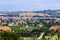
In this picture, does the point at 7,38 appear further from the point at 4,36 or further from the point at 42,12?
the point at 42,12

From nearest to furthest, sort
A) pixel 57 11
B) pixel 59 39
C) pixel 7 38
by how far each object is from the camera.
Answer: pixel 7 38 < pixel 59 39 < pixel 57 11

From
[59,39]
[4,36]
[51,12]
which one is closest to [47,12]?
[51,12]

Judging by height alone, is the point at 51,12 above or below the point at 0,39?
below

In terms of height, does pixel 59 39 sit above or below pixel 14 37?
below

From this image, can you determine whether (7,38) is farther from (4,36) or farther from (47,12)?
(47,12)

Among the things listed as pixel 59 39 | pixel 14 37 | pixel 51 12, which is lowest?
pixel 51 12

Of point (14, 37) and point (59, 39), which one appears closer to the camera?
point (14, 37)

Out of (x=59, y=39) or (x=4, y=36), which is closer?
(x=4, y=36)

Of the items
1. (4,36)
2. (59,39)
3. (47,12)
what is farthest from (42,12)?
(4,36)

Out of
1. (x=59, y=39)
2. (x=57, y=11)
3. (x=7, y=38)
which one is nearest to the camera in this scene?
(x=7, y=38)
